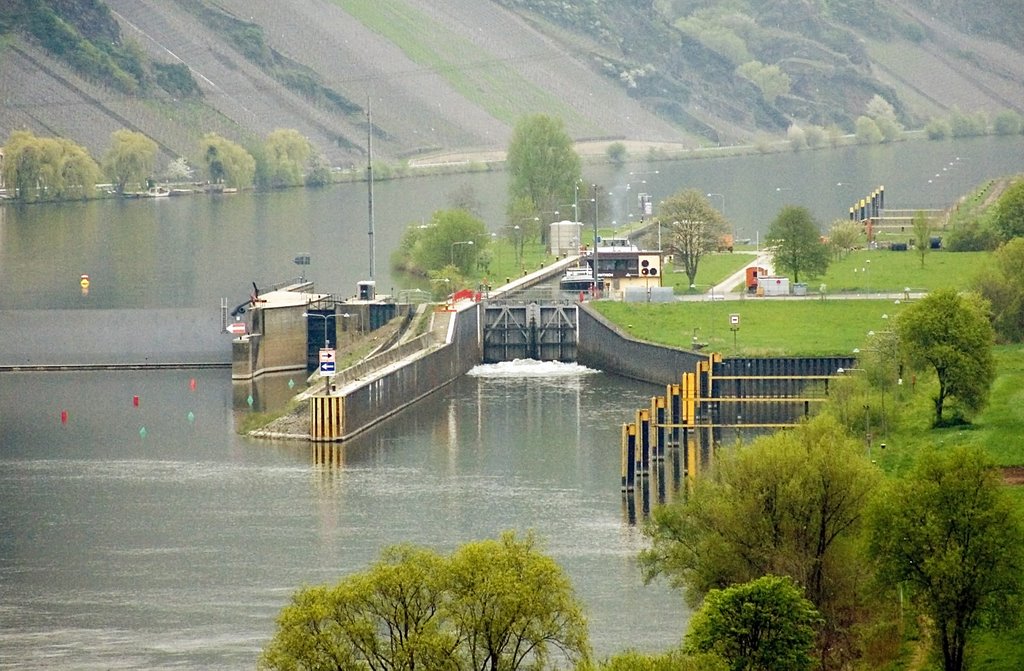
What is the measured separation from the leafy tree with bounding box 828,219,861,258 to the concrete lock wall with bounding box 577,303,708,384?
16.3 meters

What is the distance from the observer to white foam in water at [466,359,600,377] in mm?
78950

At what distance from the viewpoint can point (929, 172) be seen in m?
178

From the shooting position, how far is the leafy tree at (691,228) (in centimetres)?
9038

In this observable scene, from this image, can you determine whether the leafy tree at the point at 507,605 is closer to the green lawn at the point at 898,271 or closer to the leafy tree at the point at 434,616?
the leafy tree at the point at 434,616

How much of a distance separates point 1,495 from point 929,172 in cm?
12542

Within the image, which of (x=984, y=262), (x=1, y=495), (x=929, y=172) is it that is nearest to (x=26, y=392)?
(x=1, y=495)

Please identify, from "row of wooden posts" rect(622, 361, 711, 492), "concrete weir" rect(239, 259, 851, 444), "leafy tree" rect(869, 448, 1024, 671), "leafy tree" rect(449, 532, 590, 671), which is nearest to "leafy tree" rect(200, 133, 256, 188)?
"concrete weir" rect(239, 259, 851, 444)

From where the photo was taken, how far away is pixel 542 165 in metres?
124

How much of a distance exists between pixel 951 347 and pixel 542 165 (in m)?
69.3

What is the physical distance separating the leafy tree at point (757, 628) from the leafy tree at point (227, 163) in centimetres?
13480

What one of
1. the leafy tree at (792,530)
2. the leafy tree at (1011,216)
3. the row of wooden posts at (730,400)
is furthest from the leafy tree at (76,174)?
the leafy tree at (792,530)

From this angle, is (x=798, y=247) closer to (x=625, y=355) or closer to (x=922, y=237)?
(x=922, y=237)

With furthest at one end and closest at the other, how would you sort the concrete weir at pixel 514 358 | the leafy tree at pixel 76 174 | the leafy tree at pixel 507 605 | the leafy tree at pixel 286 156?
the leafy tree at pixel 286 156 < the leafy tree at pixel 76 174 < the concrete weir at pixel 514 358 < the leafy tree at pixel 507 605

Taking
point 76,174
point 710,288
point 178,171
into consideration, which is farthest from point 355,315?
point 178,171
